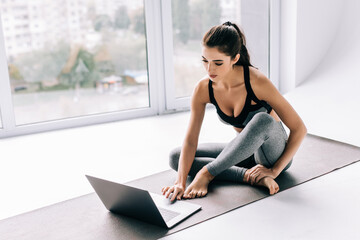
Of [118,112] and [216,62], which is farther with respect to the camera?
[118,112]

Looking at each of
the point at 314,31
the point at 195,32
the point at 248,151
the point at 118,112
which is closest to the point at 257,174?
the point at 248,151

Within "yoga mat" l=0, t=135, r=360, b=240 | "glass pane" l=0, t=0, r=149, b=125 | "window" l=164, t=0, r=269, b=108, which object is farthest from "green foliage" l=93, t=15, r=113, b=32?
"yoga mat" l=0, t=135, r=360, b=240

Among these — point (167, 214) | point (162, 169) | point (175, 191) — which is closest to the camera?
point (167, 214)

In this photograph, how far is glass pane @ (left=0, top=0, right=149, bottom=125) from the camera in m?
2.96

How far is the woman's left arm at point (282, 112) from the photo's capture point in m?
1.74

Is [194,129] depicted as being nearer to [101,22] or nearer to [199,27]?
[101,22]

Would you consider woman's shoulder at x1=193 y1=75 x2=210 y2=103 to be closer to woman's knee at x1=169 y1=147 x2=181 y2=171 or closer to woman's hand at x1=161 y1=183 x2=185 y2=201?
woman's knee at x1=169 y1=147 x2=181 y2=171

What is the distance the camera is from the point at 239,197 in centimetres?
176

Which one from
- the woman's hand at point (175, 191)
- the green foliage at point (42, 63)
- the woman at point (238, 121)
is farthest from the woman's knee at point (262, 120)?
the green foliage at point (42, 63)

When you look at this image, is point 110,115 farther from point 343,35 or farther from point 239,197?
point 343,35

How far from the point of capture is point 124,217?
165 cm

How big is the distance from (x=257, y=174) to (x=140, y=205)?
59cm

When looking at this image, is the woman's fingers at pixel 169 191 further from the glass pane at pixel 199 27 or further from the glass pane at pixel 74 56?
the glass pane at pixel 199 27

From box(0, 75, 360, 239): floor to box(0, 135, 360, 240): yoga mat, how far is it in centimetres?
5
